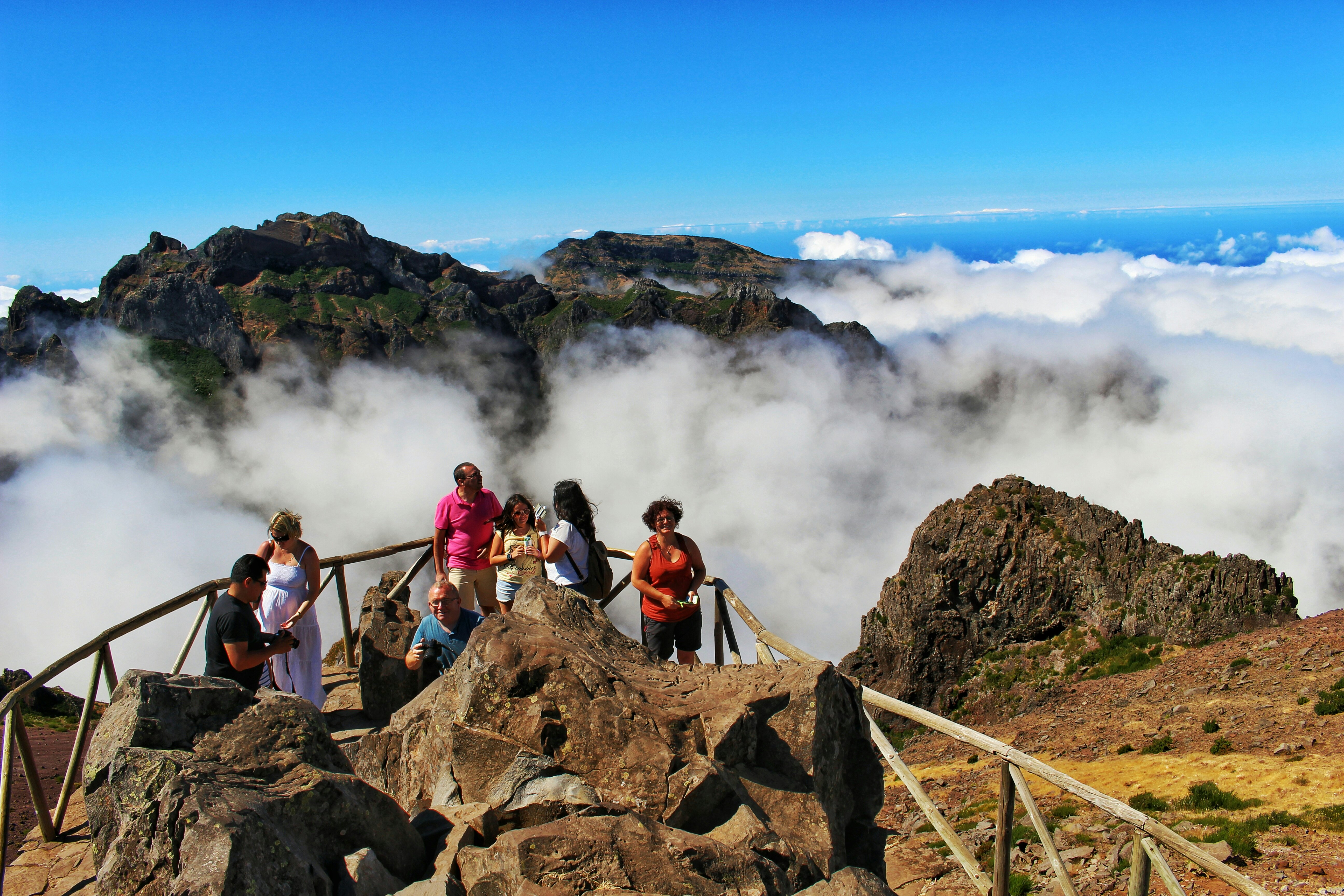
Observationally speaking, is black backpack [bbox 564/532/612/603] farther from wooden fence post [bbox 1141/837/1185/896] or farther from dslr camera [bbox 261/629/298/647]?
wooden fence post [bbox 1141/837/1185/896]

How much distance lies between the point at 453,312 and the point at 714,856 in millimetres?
188009

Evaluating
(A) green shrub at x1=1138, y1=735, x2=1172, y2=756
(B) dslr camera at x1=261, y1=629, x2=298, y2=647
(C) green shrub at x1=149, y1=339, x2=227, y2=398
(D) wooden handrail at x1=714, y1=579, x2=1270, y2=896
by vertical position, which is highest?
(C) green shrub at x1=149, y1=339, x2=227, y2=398

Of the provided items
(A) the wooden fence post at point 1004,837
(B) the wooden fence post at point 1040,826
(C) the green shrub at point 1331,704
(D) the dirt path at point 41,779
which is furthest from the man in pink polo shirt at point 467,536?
(C) the green shrub at point 1331,704

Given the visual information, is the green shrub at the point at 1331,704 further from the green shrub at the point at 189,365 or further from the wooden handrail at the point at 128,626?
the green shrub at the point at 189,365

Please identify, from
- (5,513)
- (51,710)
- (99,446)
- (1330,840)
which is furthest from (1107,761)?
(5,513)

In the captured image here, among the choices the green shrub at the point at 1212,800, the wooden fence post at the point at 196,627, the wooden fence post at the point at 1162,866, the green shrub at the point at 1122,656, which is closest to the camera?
the wooden fence post at the point at 1162,866

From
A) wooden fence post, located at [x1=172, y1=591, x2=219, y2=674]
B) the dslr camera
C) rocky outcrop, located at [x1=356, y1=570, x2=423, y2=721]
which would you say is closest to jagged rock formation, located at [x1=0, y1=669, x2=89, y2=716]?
wooden fence post, located at [x1=172, y1=591, x2=219, y2=674]

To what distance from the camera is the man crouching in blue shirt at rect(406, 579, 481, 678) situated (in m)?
7.37

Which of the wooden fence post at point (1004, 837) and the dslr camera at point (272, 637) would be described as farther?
the dslr camera at point (272, 637)

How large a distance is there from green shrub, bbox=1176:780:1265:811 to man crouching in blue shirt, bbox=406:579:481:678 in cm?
1425

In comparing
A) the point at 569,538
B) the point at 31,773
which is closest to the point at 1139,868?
the point at 569,538

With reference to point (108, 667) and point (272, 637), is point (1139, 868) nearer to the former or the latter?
point (272, 637)

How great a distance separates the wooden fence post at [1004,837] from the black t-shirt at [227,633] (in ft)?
20.6

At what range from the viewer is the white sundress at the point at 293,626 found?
7621 mm
